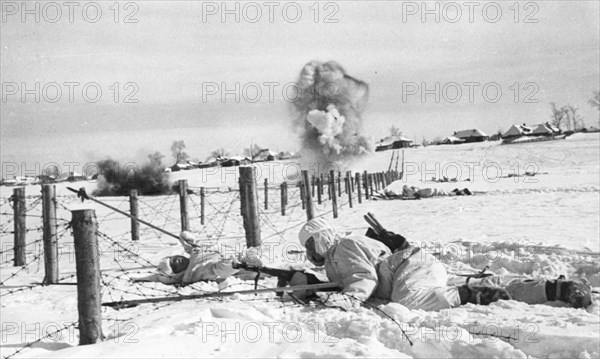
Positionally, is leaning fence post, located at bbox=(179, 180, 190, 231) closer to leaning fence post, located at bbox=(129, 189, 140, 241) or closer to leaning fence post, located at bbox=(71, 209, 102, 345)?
leaning fence post, located at bbox=(129, 189, 140, 241)

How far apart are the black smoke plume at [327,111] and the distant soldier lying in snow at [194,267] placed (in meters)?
34.4

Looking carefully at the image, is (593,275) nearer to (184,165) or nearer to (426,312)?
(426,312)

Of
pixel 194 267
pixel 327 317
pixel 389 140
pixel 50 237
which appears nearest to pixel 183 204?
pixel 50 237

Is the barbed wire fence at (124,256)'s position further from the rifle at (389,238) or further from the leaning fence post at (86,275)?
the rifle at (389,238)

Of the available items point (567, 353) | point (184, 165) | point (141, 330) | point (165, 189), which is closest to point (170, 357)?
point (141, 330)

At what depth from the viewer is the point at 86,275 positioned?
434cm

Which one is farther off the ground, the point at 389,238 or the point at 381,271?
the point at 389,238

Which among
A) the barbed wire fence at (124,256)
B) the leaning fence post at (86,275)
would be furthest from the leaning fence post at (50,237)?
the leaning fence post at (86,275)

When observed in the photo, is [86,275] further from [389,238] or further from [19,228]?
[19,228]

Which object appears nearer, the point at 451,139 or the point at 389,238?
the point at 389,238

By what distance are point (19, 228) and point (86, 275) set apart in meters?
6.69

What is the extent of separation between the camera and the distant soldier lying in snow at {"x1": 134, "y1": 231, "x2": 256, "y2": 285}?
6.87m

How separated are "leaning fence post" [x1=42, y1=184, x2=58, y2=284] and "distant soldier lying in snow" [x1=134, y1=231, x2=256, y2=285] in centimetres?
138

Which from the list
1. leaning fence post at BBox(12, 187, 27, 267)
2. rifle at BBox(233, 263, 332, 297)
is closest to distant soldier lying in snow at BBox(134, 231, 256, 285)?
rifle at BBox(233, 263, 332, 297)
